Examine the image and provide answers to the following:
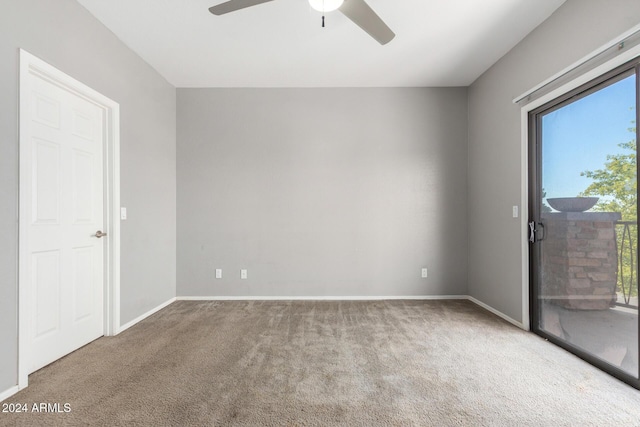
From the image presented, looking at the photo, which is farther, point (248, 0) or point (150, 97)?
point (150, 97)

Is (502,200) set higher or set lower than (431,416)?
higher

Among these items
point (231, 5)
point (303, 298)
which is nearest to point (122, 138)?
point (231, 5)

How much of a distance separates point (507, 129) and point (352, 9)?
2114 mm

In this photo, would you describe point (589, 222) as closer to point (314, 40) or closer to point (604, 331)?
point (604, 331)

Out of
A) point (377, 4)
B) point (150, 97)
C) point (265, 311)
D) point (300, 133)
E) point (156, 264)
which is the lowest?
point (265, 311)

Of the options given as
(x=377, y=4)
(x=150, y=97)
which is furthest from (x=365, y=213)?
(x=150, y=97)

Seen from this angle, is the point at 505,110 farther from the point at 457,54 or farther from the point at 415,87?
the point at 415,87

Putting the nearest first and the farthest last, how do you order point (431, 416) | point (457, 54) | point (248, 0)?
point (431, 416) < point (248, 0) < point (457, 54)

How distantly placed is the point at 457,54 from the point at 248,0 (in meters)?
2.26

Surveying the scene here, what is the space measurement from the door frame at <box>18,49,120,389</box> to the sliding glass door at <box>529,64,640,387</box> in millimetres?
3756

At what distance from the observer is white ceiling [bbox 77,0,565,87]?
2295mm

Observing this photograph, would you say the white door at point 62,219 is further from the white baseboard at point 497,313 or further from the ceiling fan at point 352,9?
the white baseboard at point 497,313

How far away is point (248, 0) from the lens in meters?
1.69

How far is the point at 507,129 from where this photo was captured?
2963 mm
